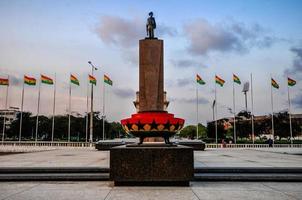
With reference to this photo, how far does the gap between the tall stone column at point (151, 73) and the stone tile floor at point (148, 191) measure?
4.74 m

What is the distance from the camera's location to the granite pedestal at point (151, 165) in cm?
665

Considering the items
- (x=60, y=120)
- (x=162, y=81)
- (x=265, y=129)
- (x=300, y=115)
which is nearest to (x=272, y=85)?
(x=162, y=81)

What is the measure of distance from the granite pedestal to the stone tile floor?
0.24 meters

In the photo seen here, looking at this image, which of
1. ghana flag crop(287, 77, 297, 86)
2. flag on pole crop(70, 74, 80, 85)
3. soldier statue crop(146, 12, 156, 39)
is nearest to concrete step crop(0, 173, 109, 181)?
soldier statue crop(146, 12, 156, 39)

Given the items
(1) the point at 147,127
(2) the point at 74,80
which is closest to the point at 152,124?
(1) the point at 147,127

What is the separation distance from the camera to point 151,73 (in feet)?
37.5

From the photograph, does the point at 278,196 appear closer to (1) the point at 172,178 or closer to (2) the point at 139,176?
(1) the point at 172,178

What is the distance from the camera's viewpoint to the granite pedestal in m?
6.65

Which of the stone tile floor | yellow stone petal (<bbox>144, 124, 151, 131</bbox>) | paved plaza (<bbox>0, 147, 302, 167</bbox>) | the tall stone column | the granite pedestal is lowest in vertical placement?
paved plaza (<bbox>0, 147, 302, 167</bbox>)

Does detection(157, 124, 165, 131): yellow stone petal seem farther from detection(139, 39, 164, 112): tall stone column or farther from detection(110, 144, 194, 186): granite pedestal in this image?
detection(139, 39, 164, 112): tall stone column

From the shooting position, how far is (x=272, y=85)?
3388cm

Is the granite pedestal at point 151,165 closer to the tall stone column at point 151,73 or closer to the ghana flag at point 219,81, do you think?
the tall stone column at point 151,73

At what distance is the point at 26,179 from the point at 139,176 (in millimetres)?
3337

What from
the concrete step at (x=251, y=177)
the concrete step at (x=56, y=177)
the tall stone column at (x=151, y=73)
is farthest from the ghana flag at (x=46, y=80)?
the concrete step at (x=251, y=177)
